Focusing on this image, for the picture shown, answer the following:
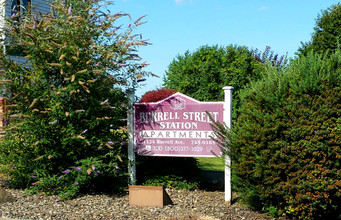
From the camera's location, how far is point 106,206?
269 inches

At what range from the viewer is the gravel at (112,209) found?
631cm

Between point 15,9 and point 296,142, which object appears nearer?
point 296,142

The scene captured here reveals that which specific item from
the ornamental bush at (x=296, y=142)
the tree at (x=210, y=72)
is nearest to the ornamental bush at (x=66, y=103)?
the ornamental bush at (x=296, y=142)

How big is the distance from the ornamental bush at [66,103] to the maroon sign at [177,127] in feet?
1.51

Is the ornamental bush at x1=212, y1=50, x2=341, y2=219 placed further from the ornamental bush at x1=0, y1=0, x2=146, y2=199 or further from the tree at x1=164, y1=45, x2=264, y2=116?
the tree at x1=164, y1=45, x2=264, y2=116

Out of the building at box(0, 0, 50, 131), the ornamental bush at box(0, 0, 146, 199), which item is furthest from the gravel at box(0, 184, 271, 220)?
the building at box(0, 0, 50, 131)

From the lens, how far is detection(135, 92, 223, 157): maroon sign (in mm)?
7746

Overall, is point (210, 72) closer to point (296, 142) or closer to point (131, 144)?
point (131, 144)

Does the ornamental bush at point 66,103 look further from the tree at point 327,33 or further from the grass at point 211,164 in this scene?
the tree at point 327,33

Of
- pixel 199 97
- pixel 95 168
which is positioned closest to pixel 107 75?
pixel 95 168

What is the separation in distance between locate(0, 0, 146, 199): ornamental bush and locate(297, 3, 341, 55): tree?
9076mm

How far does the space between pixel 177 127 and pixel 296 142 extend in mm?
2584

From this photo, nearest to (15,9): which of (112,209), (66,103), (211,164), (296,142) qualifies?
(211,164)

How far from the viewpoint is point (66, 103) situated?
304 inches
